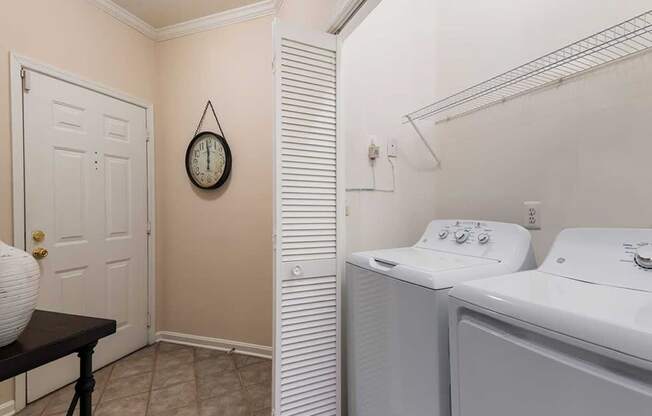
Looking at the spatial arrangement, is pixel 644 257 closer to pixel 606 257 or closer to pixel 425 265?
pixel 606 257

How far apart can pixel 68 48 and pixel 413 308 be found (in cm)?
272

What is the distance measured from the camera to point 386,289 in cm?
125

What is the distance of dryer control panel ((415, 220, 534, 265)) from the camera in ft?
4.23

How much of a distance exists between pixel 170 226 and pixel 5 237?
110 centimetres

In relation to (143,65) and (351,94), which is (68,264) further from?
(351,94)

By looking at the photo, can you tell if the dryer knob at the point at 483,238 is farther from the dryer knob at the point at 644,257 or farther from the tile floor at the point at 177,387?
the tile floor at the point at 177,387

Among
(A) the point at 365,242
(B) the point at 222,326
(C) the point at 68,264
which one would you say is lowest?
(B) the point at 222,326

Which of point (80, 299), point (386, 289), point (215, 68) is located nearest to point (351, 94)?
point (386, 289)

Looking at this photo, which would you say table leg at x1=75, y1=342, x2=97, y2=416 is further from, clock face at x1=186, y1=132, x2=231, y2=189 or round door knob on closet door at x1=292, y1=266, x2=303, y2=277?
clock face at x1=186, y1=132, x2=231, y2=189

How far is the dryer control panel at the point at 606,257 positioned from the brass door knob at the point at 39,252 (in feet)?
8.77

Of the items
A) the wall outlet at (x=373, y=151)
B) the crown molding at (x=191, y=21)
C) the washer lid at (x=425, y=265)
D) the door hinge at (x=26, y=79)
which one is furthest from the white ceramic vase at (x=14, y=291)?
the crown molding at (x=191, y=21)

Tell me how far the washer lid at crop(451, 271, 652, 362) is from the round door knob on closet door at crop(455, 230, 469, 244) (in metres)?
0.46

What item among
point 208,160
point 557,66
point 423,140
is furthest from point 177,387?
point 557,66

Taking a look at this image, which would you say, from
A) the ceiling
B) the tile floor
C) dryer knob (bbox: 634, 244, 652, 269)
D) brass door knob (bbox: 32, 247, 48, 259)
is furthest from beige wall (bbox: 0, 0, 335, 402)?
dryer knob (bbox: 634, 244, 652, 269)
